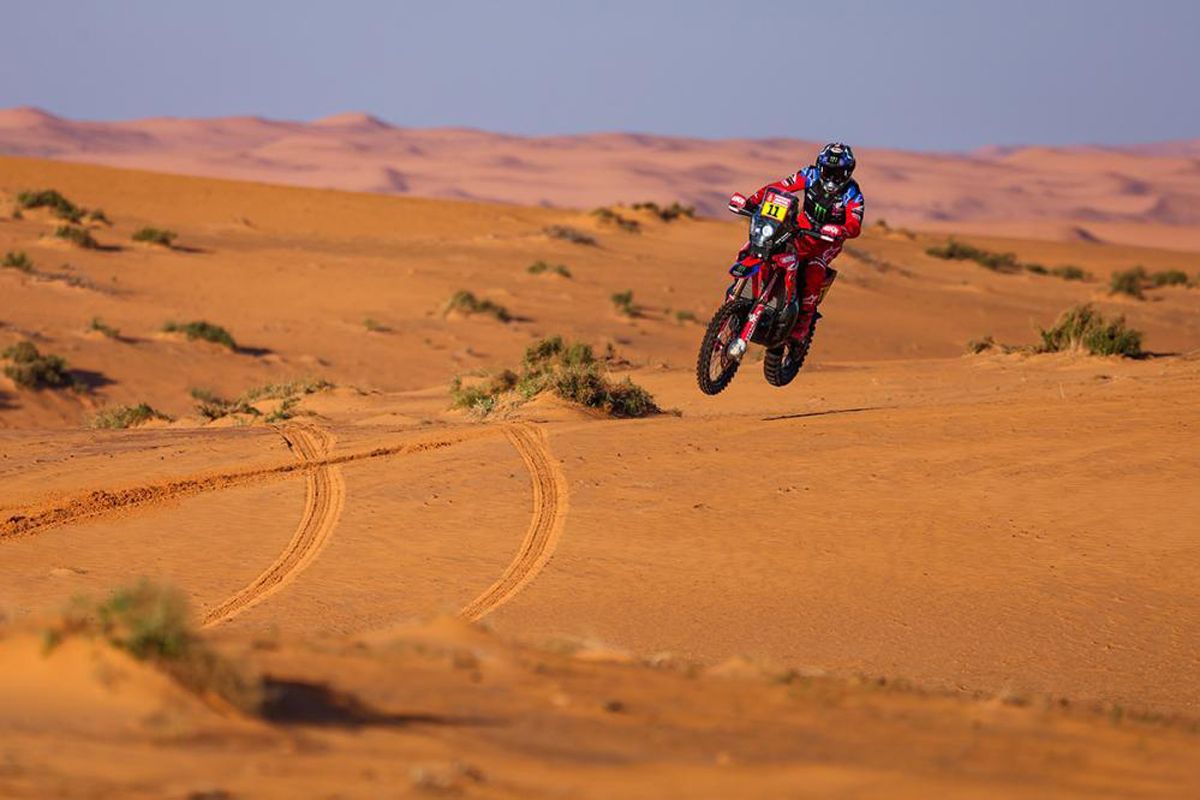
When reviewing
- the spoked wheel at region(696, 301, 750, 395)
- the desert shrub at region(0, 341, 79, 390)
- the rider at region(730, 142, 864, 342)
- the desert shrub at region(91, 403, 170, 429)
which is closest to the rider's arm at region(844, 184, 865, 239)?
the rider at region(730, 142, 864, 342)

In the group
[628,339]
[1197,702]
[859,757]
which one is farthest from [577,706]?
[628,339]

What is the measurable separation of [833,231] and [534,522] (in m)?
3.13

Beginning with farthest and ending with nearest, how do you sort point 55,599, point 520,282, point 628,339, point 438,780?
point 520,282 < point 628,339 < point 55,599 < point 438,780

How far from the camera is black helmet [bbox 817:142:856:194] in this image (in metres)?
12.8

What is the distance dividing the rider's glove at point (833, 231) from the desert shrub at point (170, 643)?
7823 mm

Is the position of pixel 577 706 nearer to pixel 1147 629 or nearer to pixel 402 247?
pixel 1147 629

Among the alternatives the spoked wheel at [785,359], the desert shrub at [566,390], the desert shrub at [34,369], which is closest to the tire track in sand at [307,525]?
the desert shrub at [566,390]

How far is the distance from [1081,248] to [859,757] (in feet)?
221

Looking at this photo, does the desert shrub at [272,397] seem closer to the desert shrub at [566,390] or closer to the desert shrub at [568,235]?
the desert shrub at [566,390]

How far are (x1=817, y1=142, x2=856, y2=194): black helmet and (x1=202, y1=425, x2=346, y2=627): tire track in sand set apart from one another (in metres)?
4.44

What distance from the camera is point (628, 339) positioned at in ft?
104

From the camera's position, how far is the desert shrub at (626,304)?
34312 millimetres

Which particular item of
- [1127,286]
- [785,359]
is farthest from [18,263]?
[1127,286]

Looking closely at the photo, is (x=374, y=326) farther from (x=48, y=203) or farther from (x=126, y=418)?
(x=48, y=203)
